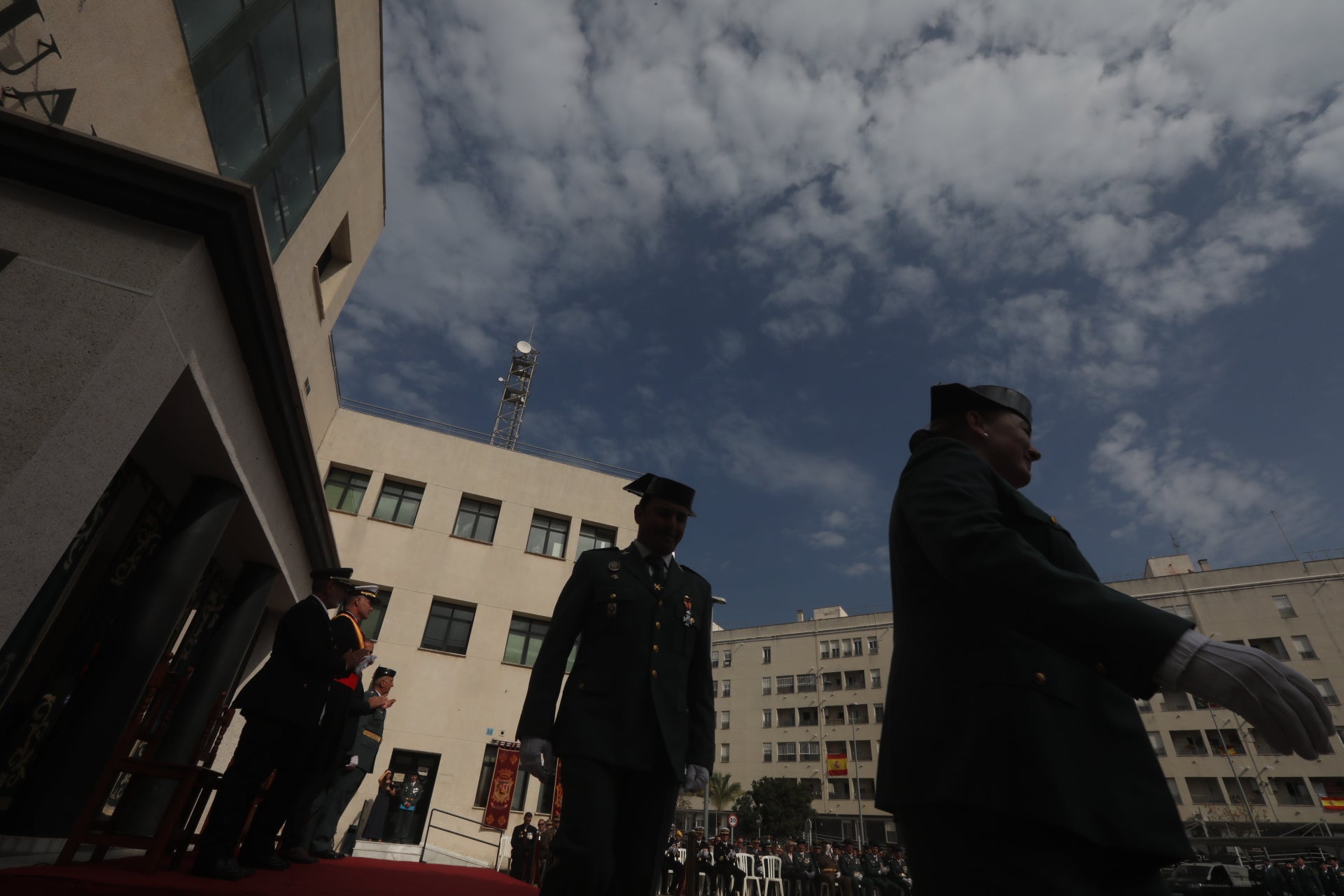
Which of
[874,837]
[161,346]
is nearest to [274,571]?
[161,346]

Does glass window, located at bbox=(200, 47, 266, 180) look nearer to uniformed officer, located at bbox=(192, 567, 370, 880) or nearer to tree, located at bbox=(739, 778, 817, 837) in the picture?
uniformed officer, located at bbox=(192, 567, 370, 880)

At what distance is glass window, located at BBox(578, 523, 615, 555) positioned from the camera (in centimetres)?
2197

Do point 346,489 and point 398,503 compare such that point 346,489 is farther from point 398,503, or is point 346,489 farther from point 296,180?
point 296,180

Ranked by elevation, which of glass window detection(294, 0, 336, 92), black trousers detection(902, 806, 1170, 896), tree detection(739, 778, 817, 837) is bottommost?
black trousers detection(902, 806, 1170, 896)

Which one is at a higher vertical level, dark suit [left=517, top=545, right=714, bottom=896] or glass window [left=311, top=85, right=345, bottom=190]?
glass window [left=311, top=85, right=345, bottom=190]

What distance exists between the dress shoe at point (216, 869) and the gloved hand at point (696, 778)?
9.78ft

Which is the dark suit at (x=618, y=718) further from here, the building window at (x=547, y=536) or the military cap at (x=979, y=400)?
the building window at (x=547, y=536)

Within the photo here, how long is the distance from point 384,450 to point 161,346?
17.7 m

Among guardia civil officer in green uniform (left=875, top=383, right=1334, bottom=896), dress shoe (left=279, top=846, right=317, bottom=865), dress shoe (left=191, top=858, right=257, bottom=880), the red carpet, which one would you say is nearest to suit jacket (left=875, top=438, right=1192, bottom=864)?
guardia civil officer in green uniform (left=875, top=383, right=1334, bottom=896)

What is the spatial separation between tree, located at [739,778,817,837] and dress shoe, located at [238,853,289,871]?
51.0 meters

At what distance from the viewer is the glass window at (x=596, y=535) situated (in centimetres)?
2197

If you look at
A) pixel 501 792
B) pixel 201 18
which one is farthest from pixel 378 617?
pixel 201 18

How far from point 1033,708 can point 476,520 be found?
2100cm

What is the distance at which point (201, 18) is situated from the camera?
265 inches
